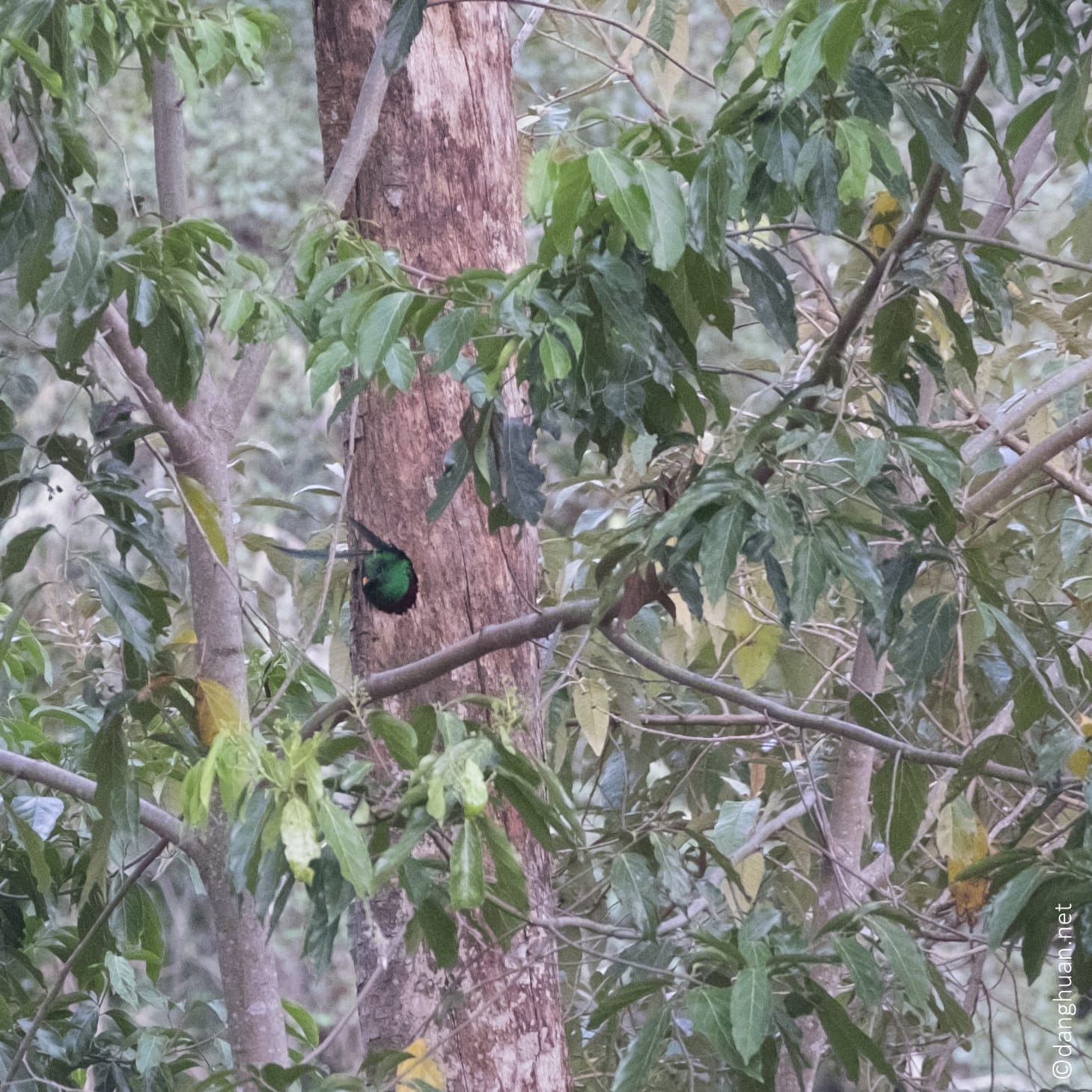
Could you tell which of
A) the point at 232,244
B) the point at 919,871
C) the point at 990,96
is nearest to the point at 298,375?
the point at 990,96

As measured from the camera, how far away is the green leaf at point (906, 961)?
3.86 feet

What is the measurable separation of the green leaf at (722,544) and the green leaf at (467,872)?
0.25m

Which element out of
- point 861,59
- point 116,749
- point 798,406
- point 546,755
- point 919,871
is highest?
point 861,59

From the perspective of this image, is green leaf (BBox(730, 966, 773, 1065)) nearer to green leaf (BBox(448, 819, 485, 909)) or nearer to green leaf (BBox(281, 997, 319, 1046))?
green leaf (BBox(448, 819, 485, 909))

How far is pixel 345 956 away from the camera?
A: 575cm

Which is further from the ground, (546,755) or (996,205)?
(996,205)

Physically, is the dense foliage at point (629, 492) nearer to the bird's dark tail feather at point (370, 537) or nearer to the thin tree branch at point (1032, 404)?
the thin tree branch at point (1032, 404)

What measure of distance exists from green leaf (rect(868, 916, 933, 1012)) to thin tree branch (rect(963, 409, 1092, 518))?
49 centimetres

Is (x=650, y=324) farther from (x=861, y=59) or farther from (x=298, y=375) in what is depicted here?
(x=298, y=375)

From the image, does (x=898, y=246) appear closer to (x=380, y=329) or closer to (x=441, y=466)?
(x=380, y=329)

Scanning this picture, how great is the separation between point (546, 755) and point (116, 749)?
51 cm

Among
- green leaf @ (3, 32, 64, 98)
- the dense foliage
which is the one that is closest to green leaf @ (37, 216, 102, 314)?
the dense foliage

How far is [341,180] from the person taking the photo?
1382mm

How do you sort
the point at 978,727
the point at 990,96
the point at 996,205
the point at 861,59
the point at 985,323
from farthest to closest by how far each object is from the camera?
1. the point at 990,96
2. the point at 978,727
3. the point at 996,205
4. the point at 985,323
5. the point at 861,59
